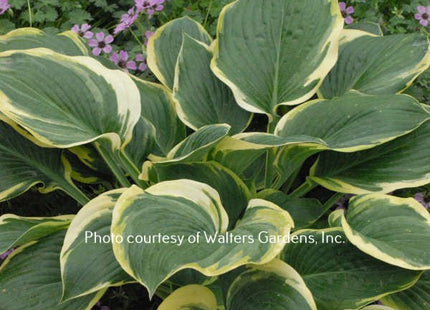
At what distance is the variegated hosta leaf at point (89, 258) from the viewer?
115 cm

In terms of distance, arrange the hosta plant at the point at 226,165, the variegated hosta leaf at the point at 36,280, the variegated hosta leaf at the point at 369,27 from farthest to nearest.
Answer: the variegated hosta leaf at the point at 369,27
the variegated hosta leaf at the point at 36,280
the hosta plant at the point at 226,165

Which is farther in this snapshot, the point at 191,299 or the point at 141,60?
the point at 141,60

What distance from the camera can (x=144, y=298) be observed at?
161cm

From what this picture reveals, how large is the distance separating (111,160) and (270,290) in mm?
496

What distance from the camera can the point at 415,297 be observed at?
1300 mm

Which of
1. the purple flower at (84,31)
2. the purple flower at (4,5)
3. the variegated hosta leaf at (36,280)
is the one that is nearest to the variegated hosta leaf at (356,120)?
the variegated hosta leaf at (36,280)

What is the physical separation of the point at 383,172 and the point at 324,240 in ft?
0.84

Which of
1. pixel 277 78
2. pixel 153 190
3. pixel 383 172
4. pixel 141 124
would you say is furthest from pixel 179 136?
pixel 383 172

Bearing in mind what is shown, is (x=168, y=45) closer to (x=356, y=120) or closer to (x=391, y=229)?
(x=356, y=120)

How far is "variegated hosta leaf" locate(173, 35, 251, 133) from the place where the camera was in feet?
4.94

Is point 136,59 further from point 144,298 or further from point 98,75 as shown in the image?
point 144,298

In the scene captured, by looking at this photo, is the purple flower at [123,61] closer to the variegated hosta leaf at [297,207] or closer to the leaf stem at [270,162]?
the leaf stem at [270,162]

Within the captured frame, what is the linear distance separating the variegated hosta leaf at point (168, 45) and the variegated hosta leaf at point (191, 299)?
59 cm

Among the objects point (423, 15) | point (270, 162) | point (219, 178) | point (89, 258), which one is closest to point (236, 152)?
point (219, 178)
